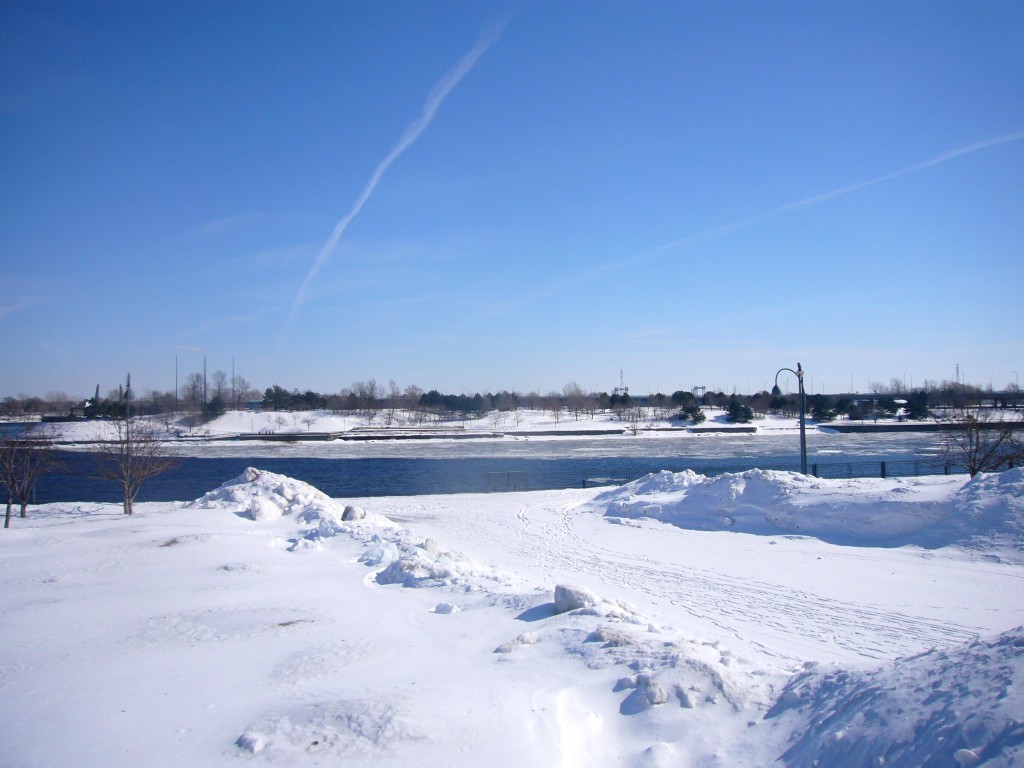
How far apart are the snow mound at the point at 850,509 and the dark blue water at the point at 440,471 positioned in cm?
1115

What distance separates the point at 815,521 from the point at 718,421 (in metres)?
72.3

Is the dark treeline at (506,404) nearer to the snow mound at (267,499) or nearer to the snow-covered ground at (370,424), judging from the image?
the snow-covered ground at (370,424)

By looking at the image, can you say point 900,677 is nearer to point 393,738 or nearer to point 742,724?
point 742,724

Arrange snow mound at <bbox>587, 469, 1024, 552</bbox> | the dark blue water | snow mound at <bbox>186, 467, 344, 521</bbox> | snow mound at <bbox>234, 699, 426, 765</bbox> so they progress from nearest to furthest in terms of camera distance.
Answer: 1. snow mound at <bbox>234, 699, 426, 765</bbox>
2. snow mound at <bbox>587, 469, 1024, 552</bbox>
3. snow mound at <bbox>186, 467, 344, 521</bbox>
4. the dark blue water

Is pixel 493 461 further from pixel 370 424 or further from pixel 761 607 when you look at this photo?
pixel 370 424

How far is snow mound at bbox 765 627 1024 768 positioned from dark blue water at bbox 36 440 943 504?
26.7 m

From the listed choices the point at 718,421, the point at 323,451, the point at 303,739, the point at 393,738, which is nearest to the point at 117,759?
the point at 303,739

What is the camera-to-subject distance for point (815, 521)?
1758cm

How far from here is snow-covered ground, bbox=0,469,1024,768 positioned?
502 cm

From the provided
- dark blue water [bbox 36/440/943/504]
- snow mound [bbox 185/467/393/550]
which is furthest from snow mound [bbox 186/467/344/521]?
dark blue water [bbox 36/440/943/504]

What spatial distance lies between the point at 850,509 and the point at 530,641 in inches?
508

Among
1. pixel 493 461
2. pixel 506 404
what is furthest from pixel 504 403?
pixel 493 461

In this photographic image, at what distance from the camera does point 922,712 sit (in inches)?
169

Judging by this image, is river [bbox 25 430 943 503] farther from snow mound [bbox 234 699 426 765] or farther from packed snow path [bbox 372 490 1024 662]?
snow mound [bbox 234 699 426 765]
